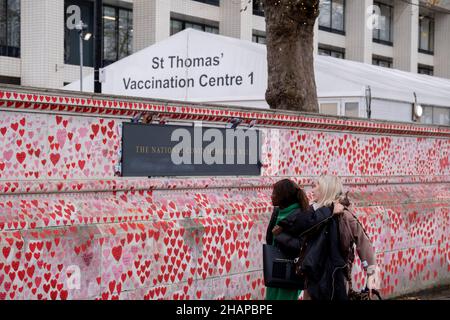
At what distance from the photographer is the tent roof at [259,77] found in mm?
16062

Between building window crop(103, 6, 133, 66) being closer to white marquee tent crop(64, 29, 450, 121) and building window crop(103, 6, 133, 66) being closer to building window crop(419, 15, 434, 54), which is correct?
white marquee tent crop(64, 29, 450, 121)

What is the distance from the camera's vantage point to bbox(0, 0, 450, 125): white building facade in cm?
2692

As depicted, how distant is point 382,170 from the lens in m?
11.0

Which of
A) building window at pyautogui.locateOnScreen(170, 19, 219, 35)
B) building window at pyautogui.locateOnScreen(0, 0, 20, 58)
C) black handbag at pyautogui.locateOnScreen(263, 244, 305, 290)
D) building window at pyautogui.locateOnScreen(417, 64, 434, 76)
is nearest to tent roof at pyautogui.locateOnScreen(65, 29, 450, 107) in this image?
black handbag at pyautogui.locateOnScreen(263, 244, 305, 290)

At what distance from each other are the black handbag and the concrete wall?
1.36 metres

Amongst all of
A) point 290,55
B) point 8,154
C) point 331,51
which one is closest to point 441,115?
point 290,55

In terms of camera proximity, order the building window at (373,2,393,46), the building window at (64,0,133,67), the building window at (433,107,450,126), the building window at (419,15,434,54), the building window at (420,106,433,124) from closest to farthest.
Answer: the building window at (420,106,433,124), the building window at (433,107,450,126), the building window at (64,0,133,67), the building window at (373,2,393,46), the building window at (419,15,434,54)

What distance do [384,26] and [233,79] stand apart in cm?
2877

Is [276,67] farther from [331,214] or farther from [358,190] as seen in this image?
[331,214]

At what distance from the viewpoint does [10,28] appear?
2731cm

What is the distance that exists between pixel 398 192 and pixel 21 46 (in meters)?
18.5

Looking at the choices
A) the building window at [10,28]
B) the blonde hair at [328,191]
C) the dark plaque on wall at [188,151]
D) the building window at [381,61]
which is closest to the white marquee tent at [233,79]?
the dark plaque on wall at [188,151]

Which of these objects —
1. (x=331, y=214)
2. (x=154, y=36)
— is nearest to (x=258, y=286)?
(x=331, y=214)

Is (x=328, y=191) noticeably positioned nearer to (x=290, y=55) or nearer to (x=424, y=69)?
(x=290, y=55)
